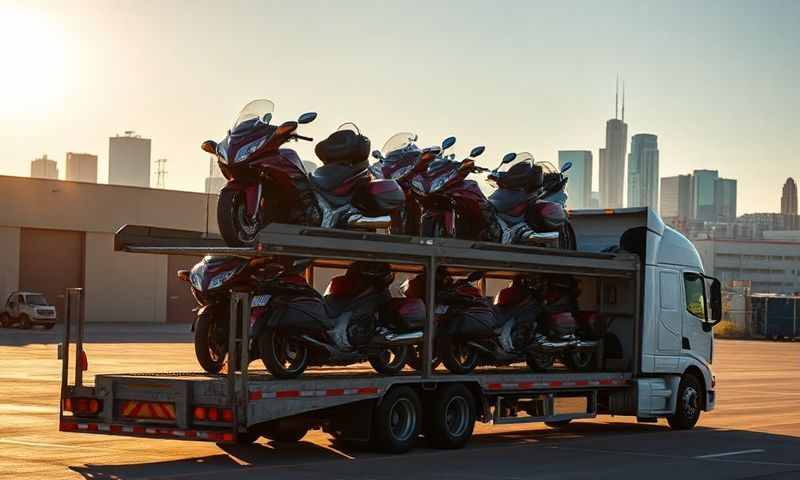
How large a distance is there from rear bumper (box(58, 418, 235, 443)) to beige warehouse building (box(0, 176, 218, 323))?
5238 centimetres

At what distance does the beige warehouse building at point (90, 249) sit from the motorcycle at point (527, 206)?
47892mm

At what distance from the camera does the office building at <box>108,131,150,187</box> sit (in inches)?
4587

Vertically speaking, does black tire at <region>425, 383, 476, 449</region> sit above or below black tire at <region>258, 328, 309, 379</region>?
below

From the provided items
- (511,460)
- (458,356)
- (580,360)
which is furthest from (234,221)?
(580,360)

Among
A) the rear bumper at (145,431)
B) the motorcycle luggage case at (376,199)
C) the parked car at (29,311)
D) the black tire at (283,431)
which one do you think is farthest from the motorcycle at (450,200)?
the parked car at (29,311)

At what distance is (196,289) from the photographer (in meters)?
16.0

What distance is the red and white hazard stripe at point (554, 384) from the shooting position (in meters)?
17.9

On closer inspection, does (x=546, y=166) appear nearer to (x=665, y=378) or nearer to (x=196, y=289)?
(x=665, y=378)

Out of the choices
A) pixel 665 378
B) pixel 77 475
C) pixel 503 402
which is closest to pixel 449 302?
pixel 503 402

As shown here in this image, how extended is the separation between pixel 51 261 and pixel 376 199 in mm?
55037

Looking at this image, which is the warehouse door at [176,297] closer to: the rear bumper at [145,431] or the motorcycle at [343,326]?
the motorcycle at [343,326]

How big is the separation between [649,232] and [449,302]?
4.31m

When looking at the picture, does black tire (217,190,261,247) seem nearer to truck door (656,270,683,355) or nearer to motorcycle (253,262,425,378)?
motorcycle (253,262,425,378)

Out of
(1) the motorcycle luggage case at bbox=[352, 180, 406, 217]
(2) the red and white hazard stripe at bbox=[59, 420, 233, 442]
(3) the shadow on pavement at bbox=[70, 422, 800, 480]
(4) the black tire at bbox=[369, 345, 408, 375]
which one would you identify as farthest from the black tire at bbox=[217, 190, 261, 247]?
(3) the shadow on pavement at bbox=[70, 422, 800, 480]
